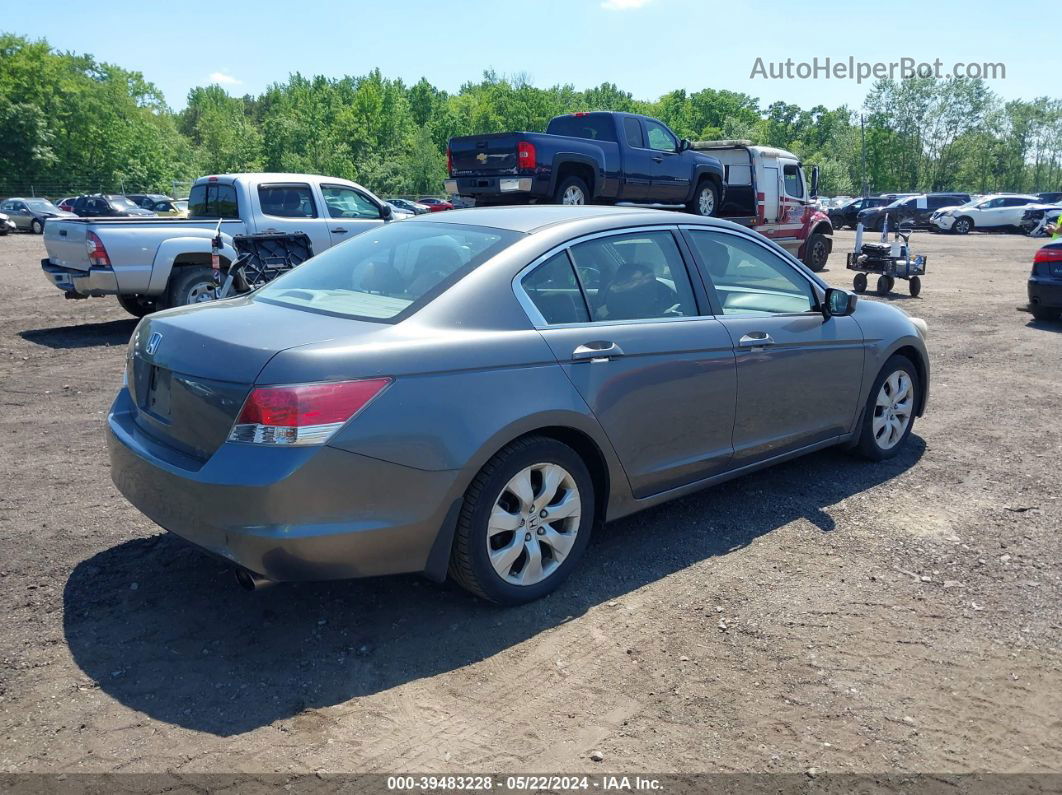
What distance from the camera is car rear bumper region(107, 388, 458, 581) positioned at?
10.1 ft

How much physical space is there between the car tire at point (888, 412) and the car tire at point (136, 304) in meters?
9.43

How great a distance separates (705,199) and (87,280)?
37.9 ft

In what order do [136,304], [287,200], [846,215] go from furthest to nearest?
[846,215], [136,304], [287,200]

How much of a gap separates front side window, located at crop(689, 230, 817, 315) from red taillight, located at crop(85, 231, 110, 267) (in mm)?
8062

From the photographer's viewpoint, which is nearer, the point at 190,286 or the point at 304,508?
the point at 304,508

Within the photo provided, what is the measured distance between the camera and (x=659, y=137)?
1583 cm

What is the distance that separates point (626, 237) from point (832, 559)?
6.26 ft

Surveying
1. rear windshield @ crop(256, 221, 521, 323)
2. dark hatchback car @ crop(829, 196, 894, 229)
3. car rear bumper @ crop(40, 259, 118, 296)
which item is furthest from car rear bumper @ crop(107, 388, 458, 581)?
dark hatchback car @ crop(829, 196, 894, 229)

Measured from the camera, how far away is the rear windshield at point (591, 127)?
1491 centimetres

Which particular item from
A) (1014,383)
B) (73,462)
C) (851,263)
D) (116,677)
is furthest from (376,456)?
(851,263)

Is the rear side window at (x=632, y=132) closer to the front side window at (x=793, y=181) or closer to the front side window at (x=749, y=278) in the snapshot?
the front side window at (x=793, y=181)

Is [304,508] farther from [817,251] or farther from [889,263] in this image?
[817,251]

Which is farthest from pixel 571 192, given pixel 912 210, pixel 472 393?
pixel 912 210

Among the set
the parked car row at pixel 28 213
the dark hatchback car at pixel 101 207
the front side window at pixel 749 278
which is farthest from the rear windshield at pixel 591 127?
the parked car row at pixel 28 213
